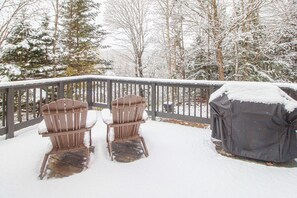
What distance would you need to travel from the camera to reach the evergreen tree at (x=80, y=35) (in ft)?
45.8

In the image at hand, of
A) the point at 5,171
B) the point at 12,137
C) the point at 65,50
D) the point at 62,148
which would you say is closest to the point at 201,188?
the point at 62,148

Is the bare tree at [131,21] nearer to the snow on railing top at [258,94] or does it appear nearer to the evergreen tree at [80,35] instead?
the evergreen tree at [80,35]

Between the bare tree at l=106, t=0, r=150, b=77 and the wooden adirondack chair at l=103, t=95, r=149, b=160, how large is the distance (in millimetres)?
11282

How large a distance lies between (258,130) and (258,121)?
0.39ft

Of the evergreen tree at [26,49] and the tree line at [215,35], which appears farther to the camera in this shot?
the evergreen tree at [26,49]

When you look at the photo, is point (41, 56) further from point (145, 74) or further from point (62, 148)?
point (62, 148)

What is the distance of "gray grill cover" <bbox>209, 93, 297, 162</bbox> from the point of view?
308 cm

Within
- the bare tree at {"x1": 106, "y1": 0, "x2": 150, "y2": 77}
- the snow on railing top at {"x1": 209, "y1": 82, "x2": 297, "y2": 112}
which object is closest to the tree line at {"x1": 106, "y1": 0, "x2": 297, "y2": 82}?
the bare tree at {"x1": 106, "y1": 0, "x2": 150, "y2": 77}

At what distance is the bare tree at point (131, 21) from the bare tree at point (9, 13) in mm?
4292

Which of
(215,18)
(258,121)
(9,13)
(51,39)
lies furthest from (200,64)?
(9,13)

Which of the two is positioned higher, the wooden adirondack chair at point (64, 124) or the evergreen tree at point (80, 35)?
the evergreen tree at point (80, 35)

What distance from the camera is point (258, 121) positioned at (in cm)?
317

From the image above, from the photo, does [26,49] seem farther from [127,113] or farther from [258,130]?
[258,130]

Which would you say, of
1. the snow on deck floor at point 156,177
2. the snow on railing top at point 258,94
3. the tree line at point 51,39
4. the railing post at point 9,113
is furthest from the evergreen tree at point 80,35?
the snow on railing top at point 258,94
